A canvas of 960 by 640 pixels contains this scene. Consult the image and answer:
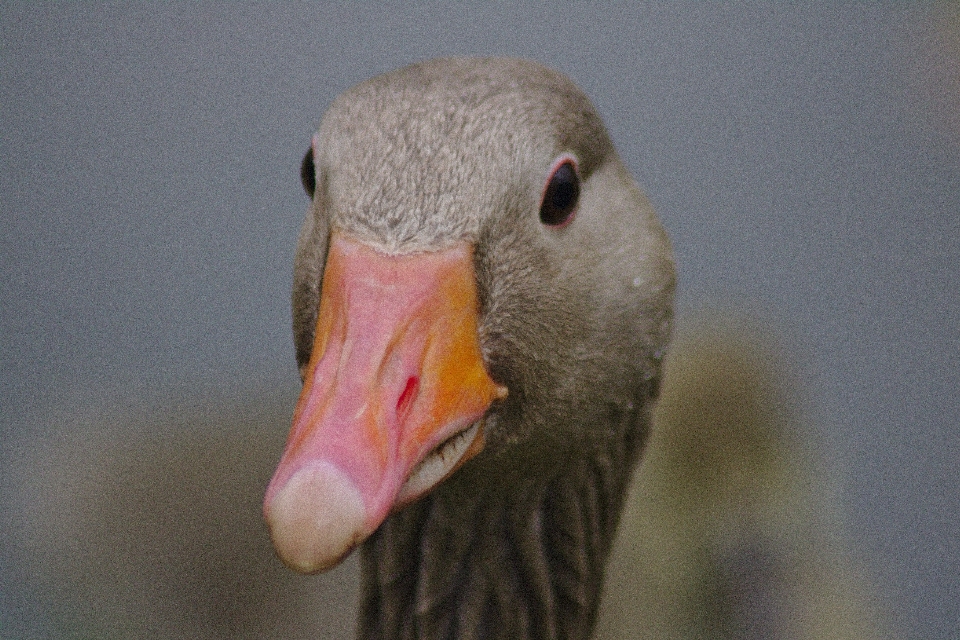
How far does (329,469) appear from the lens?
84cm

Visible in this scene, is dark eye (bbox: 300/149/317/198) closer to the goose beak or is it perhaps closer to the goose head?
the goose head

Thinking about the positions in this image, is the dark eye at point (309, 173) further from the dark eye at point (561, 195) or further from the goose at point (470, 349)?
the dark eye at point (561, 195)

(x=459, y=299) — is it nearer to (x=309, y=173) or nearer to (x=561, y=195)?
(x=561, y=195)

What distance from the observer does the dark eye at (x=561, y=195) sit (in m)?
1.18

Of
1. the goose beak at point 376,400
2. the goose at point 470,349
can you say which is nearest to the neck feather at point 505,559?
the goose at point 470,349

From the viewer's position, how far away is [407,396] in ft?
3.07

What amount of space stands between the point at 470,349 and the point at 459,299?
2.4 inches

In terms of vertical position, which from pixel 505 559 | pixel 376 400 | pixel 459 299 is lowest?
pixel 505 559

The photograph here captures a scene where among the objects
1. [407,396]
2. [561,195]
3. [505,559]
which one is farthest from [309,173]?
[505,559]

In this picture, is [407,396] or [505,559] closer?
[407,396]

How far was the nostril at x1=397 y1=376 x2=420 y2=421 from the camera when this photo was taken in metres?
0.92

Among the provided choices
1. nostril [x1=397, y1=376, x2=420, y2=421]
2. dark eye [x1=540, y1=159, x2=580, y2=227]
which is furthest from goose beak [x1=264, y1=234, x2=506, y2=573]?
dark eye [x1=540, y1=159, x2=580, y2=227]

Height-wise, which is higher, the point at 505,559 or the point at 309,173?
the point at 309,173

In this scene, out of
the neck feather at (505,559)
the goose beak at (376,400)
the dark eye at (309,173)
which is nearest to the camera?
the goose beak at (376,400)
